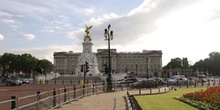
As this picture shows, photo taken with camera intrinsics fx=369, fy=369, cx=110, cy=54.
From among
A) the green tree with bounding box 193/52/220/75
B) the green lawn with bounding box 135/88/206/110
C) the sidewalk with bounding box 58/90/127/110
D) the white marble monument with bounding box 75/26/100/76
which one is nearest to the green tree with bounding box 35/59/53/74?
the white marble monument with bounding box 75/26/100/76

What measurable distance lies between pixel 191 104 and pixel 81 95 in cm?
1171

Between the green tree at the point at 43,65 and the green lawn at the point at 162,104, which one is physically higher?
the green tree at the point at 43,65

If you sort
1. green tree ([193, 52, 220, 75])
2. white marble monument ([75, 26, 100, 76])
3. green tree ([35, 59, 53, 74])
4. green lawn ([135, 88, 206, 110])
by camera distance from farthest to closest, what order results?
green tree ([35, 59, 53, 74]), green tree ([193, 52, 220, 75]), white marble monument ([75, 26, 100, 76]), green lawn ([135, 88, 206, 110])

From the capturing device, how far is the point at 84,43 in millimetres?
119250

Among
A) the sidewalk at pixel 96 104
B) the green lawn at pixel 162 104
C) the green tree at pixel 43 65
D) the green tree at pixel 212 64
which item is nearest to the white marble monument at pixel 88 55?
the green tree at pixel 43 65

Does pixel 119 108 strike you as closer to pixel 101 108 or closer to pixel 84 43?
pixel 101 108

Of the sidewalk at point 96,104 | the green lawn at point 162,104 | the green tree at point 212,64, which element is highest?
the green tree at point 212,64

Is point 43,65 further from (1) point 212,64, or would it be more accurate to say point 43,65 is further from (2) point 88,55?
(1) point 212,64

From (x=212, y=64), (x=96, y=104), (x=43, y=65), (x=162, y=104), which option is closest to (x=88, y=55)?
(x=43, y=65)

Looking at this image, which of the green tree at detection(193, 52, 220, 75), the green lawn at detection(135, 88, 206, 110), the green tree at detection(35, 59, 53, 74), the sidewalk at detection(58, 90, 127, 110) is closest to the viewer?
the green lawn at detection(135, 88, 206, 110)

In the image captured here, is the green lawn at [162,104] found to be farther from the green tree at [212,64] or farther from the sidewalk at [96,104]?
the green tree at [212,64]

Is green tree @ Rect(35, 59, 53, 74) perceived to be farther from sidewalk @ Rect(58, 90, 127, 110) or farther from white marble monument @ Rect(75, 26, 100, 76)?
sidewalk @ Rect(58, 90, 127, 110)

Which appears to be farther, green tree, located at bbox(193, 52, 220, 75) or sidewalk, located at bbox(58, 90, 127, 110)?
green tree, located at bbox(193, 52, 220, 75)

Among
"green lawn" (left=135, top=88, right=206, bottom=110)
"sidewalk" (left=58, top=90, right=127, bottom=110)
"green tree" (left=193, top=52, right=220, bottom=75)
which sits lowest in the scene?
"sidewalk" (left=58, top=90, right=127, bottom=110)
